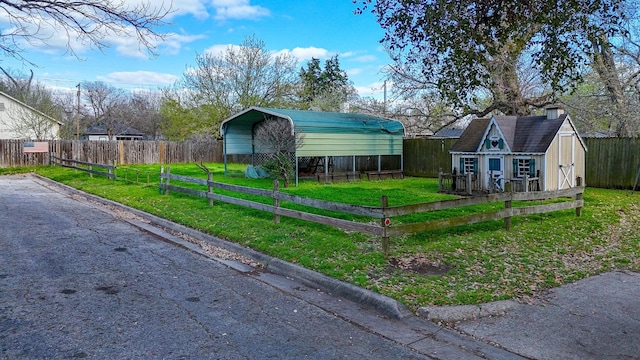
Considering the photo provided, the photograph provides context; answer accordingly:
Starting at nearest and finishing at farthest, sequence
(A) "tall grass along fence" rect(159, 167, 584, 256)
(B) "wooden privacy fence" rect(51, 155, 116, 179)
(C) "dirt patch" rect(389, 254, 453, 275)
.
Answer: (C) "dirt patch" rect(389, 254, 453, 275) < (A) "tall grass along fence" rect(159, 167, 584, 256) < (B) "wooden privacy fence" rect(51, 155, 116, 179)

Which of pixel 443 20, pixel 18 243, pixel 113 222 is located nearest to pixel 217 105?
pixel 113 222

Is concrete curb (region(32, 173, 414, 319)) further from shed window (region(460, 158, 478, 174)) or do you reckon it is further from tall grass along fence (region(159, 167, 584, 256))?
shed window (region(460, 158, 478, 174))

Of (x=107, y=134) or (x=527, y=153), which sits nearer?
(x=527, y=153)

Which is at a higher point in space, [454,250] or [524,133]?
[524,133]

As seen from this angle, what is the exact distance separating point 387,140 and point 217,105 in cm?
1674

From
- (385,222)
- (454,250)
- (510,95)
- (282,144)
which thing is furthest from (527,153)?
(385,222)

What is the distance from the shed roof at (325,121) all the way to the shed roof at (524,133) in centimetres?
540

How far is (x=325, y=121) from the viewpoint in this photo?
63.6 feet

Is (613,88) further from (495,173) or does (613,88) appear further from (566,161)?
(495,173)

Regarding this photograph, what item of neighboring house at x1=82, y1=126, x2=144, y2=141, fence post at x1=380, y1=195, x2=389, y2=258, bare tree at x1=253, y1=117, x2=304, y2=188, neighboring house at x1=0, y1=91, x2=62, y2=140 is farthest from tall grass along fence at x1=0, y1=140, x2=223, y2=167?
fence post at x1=380, y1=195, x2=389, y2=258

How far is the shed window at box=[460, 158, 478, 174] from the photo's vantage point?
52.1 feet

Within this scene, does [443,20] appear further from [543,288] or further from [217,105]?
[217,105]

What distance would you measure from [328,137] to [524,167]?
26.3ft

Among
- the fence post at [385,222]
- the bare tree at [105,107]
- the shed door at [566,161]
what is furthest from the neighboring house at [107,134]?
the fence post at [385,222]
